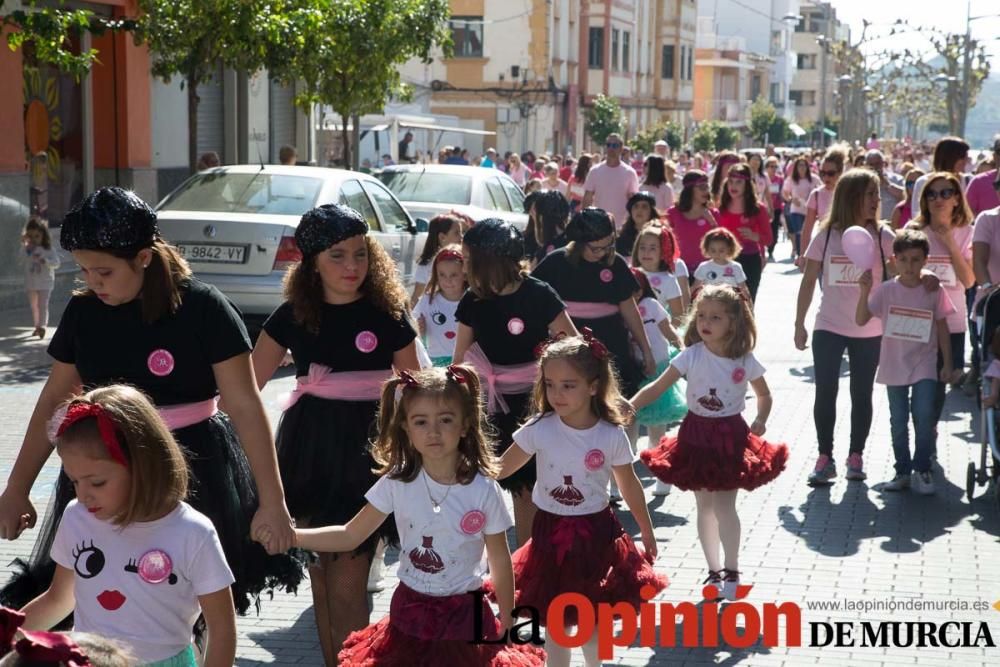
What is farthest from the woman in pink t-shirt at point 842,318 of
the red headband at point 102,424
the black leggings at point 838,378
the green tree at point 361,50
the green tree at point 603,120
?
the green tree at point 603,120

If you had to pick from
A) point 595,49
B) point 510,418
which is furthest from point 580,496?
point 595,49

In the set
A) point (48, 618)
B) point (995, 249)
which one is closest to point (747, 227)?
point (995, 249)

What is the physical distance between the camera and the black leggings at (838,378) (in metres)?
9.29

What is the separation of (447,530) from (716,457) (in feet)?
8.25

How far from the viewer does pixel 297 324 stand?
18.0 ft

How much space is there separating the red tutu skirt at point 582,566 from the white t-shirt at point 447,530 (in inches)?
31.3

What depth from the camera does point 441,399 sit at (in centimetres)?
466

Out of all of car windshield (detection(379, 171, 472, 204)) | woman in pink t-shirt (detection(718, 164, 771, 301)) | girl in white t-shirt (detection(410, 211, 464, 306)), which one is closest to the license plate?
girl in white t-shirt (detection(410, 211, 464, 306))

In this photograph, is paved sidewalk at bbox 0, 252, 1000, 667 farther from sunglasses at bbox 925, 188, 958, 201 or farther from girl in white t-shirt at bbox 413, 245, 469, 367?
sunglasses at bbox 925, 188, 958, 201

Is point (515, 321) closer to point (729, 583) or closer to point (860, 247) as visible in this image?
point (729, 583)

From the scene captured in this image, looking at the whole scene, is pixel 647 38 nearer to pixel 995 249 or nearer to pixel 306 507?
pixel 995 249

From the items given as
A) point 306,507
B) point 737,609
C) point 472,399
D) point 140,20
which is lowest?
point 737,609

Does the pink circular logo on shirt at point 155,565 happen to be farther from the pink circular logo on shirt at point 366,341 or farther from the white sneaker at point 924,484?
the white sneaker at point 924,484

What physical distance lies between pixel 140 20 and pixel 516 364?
12663 millimetres
